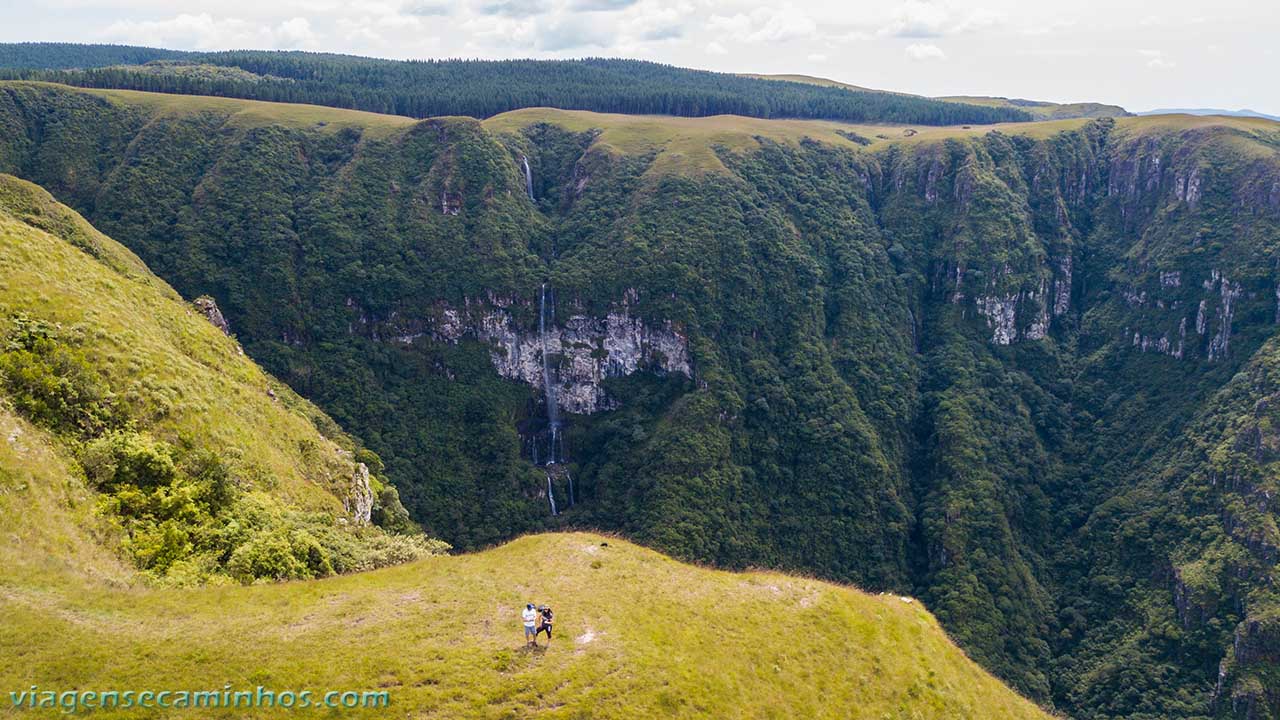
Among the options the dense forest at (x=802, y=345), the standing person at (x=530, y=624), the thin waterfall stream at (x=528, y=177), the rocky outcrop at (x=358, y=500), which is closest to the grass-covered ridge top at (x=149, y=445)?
the rocky outcrop at (x=358, y=500)

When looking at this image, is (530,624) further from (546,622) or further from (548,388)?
(548,388)

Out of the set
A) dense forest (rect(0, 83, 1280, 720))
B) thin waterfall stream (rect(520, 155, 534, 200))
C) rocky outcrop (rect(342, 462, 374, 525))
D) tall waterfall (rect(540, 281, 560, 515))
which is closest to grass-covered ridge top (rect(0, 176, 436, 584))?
rocky outcrop (rect(342, 462, 374, 525))

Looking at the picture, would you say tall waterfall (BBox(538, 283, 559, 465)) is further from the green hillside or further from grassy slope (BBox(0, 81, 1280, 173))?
the green hillside

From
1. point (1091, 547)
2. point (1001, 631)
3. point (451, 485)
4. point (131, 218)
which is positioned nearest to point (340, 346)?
point (451, 485)

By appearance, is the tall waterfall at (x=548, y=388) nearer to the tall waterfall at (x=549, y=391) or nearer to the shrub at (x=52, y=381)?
the tall waterfall at (x=549, y=391)

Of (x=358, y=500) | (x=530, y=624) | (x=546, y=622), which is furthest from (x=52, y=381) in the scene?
(x=546, y=622)

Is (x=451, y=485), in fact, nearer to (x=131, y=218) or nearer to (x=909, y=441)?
(x=131, y=218)
